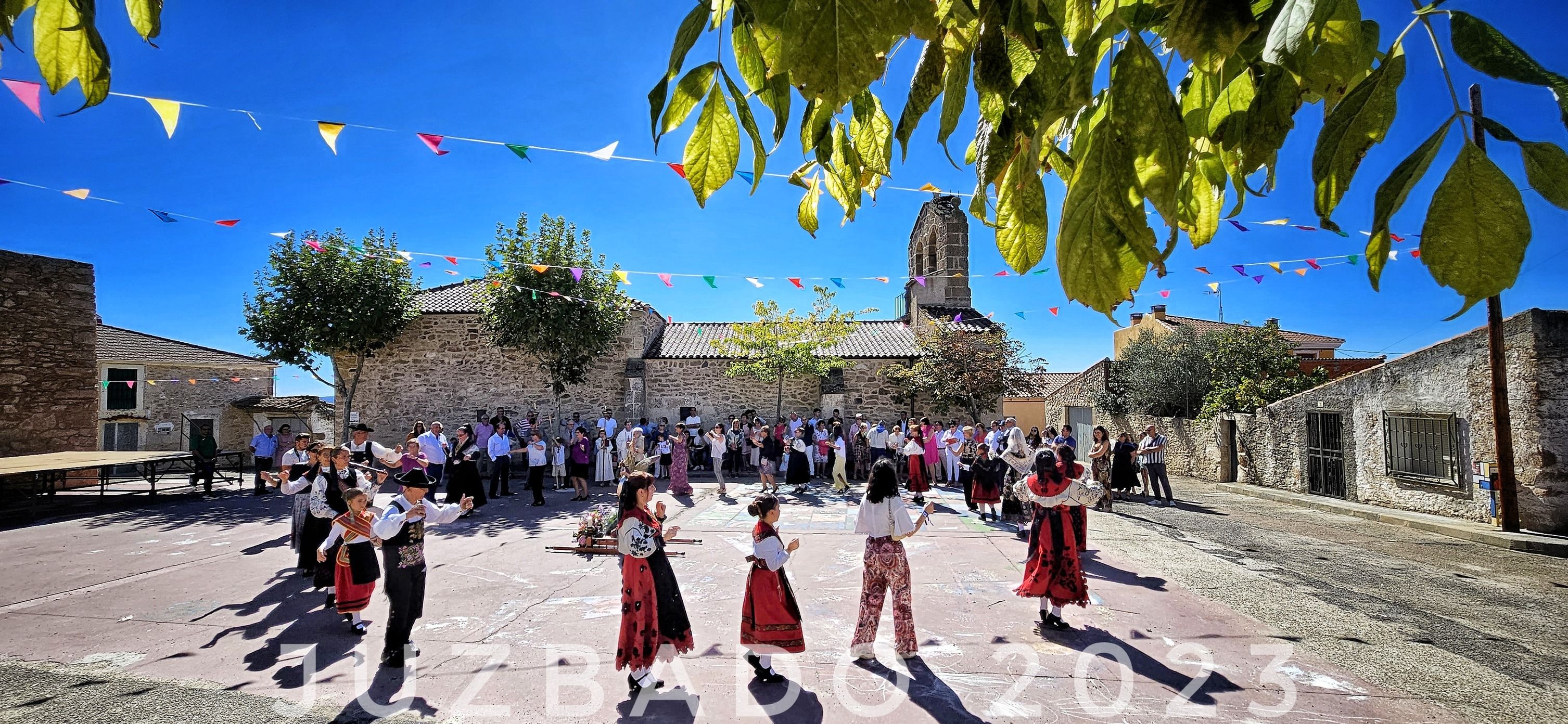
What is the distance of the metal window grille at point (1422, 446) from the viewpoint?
9320mm

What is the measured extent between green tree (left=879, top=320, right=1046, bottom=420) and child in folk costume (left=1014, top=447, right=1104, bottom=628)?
11126 mm

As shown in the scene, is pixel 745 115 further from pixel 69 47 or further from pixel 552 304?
pixel 552 304

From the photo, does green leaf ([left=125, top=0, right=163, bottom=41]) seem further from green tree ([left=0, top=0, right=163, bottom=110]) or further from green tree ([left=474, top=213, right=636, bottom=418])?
green tree ([left=474, top=213, right=636, bottom=418])

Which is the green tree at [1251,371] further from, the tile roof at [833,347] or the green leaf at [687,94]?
the green leaf at [687,94]

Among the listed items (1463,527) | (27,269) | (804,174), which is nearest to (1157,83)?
(804,174)

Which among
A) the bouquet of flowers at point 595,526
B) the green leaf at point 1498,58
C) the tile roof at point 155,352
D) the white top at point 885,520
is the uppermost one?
the tile roof at point 155,352

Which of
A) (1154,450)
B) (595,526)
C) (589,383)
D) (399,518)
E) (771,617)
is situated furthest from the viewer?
(589,383)

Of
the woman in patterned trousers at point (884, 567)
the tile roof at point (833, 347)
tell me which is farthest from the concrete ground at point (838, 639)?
the tile roof at point (833, 347)

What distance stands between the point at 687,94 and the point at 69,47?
99 centimetres

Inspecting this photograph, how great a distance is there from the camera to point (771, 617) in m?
4.26

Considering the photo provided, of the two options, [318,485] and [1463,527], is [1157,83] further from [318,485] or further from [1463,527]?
[1463,527]

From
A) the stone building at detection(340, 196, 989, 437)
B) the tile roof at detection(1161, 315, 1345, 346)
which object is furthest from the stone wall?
the tile roof at detection(1161, 315, 1345, 346)

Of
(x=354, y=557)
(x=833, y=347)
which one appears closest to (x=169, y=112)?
(x=354, y=557)

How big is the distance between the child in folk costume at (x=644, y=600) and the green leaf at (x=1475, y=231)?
149 inches
